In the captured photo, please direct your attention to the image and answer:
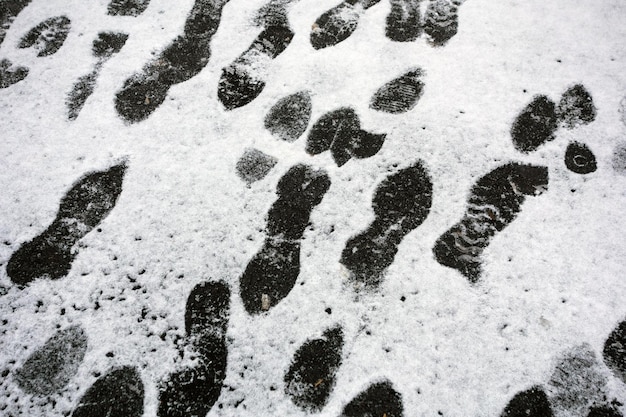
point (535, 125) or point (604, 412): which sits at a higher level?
point (535, 125)

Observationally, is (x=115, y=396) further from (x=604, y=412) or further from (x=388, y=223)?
(x=604, y=412)

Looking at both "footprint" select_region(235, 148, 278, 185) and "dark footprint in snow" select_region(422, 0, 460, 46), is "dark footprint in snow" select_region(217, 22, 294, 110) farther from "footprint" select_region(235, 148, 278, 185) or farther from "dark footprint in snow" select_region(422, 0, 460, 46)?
"dark footprint in snow" select_region(422, 0, 460, 46)

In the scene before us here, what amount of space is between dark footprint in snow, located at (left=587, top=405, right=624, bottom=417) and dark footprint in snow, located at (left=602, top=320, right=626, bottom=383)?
0.12 m

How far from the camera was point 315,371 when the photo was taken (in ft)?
4.66

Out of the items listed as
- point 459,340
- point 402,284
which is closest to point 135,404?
point 402,284

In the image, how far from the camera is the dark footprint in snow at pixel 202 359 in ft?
4.52

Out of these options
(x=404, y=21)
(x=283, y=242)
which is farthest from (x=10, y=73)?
(x=404, y=21)

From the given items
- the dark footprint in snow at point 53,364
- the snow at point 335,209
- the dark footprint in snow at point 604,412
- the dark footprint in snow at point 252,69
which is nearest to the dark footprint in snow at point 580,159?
the snow at point 335,209

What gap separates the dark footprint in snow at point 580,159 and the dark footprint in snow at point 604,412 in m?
1.02

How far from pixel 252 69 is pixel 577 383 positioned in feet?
7.07

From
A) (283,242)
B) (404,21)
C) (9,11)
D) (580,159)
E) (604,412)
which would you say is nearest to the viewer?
(604,412)

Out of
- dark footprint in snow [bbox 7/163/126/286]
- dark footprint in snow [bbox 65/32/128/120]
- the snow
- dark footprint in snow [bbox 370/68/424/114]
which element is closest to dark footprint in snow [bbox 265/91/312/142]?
the snow

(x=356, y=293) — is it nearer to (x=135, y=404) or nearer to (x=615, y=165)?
(x=135, y=404)

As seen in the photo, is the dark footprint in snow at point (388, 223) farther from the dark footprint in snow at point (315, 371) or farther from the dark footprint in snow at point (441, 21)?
the dark footprint in snow at point (441, 21)
